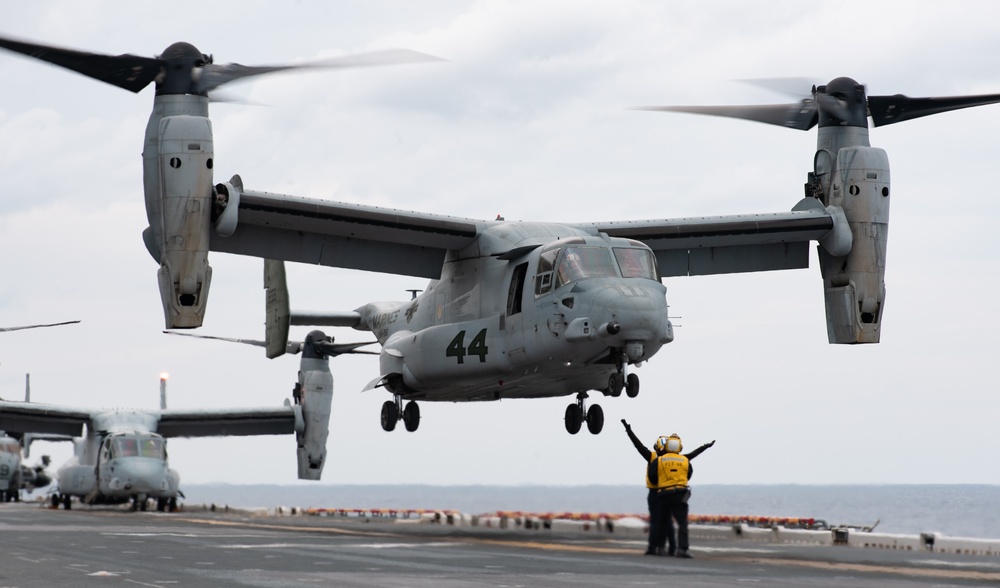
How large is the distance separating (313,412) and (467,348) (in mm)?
21242

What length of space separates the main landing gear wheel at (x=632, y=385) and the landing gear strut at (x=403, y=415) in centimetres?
791

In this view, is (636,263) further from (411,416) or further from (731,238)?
(411,416)

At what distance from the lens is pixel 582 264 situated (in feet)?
80.8

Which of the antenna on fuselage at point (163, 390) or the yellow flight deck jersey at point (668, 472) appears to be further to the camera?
the antenna on fuselage at point (163, 390)

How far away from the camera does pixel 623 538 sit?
2830 centimetres

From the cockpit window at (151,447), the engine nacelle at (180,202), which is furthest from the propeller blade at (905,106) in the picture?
the cockpit window at (151,447)

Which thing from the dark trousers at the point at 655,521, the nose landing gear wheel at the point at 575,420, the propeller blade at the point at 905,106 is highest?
the propeller blade at the point at 905,106

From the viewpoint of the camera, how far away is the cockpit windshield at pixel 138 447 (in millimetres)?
47531

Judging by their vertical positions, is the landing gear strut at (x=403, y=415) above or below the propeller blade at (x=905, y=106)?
below

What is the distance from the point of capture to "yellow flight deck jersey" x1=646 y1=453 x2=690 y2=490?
19750mm

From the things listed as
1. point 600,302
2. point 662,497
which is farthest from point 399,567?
point 600,302

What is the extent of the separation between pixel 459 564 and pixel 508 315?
9.55m

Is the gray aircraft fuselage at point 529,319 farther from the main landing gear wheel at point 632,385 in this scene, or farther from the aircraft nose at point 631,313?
the main landing gear wheel at point 632,385

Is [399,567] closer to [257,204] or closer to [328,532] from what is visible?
[257,204]
